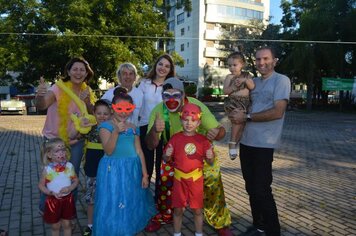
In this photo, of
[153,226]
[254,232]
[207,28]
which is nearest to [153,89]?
[153,226]

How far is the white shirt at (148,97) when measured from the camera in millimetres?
4590

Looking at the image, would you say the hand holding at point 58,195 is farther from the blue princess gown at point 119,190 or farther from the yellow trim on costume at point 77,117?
the yellow trim on costume at point 77,117

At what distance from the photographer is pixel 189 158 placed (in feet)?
12.1

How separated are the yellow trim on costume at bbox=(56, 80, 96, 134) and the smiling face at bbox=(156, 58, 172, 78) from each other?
1.06 m

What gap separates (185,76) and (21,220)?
48.0 metres

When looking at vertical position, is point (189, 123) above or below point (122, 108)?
below

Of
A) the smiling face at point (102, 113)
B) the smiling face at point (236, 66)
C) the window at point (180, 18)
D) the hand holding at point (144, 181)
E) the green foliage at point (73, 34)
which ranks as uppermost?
the window at point (180, 18)

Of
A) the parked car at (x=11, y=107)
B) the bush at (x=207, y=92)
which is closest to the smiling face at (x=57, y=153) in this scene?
the parked car at (x=11, y=107)

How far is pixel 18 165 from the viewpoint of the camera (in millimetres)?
8188

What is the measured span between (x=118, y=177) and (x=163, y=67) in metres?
1.65

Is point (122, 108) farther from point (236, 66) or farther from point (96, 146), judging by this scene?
point (236, 66)

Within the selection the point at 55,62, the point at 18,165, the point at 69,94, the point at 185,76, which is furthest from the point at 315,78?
the point at 69,94

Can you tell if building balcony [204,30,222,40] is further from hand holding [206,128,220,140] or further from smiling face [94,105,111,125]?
hand holding [206,128,220,140]

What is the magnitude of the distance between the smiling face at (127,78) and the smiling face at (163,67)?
34 cm
